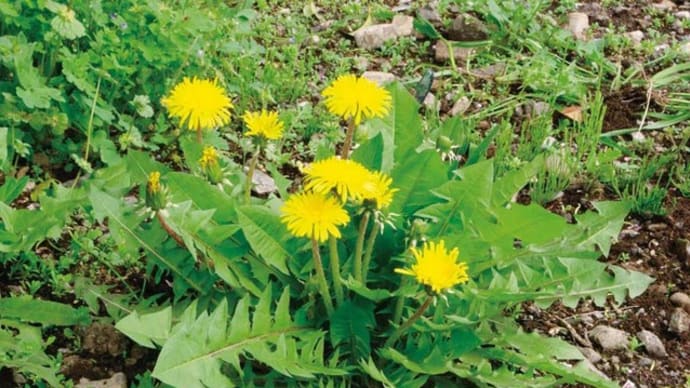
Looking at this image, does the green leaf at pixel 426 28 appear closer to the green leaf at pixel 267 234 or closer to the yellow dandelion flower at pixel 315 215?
the green leaf at pixel 267 234

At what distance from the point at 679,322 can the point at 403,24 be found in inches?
75.3

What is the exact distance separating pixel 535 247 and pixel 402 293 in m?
0.41

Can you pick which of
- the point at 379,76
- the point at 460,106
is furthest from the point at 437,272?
the point at 379,76

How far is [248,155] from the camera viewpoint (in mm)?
3523

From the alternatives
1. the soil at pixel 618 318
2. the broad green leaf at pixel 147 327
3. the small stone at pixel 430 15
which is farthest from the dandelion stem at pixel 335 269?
the small stone at pixel 430 15

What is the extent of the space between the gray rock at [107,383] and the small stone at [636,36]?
2691 millimetres

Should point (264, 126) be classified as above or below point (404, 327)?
above

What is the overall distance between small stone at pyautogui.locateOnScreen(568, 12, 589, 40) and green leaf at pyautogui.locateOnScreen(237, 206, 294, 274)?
227cm

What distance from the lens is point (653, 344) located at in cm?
283

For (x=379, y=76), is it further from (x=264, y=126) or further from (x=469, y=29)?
(x=264, y=126)

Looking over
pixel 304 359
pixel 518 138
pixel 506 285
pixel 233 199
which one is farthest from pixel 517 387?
pixel 518 138

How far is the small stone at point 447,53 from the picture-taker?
13.5ft

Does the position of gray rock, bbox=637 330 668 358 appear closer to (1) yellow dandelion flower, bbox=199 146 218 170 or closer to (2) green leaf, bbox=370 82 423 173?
(2) green leaf, bbox=370 82 423 173

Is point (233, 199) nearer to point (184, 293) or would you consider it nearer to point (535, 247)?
point (184, 293)
